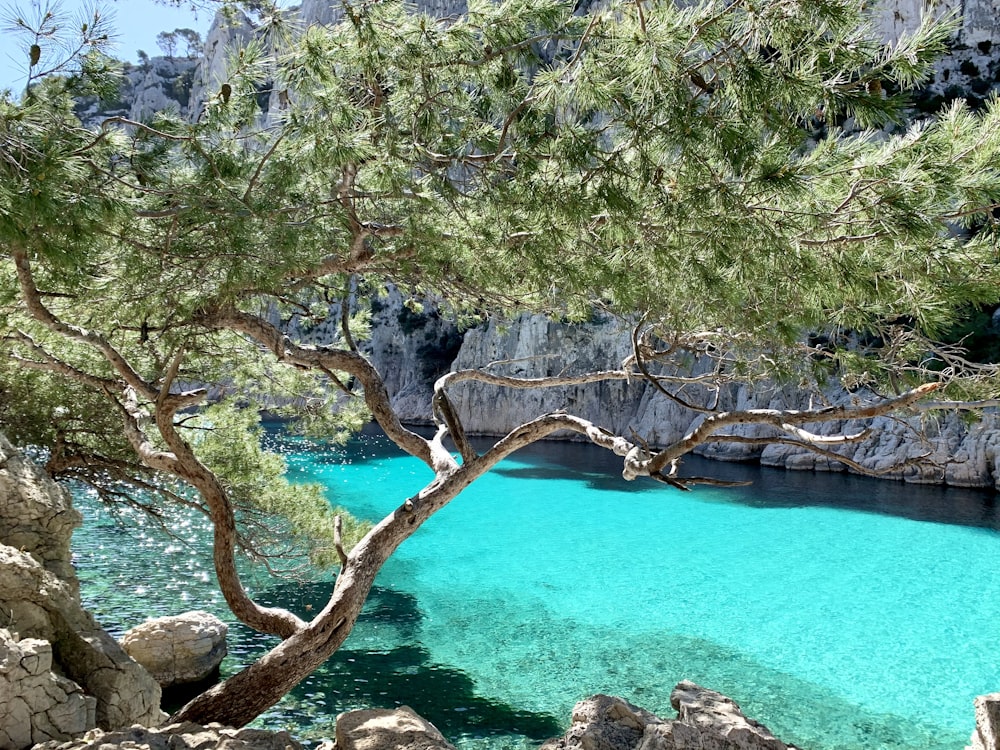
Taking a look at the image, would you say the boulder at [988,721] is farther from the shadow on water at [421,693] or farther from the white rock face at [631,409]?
the white rock face at [631,409]

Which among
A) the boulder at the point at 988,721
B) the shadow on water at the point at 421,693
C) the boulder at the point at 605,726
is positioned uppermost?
the boulder at the point at 605,726

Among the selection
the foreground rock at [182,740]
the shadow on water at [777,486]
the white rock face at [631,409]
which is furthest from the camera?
the white rock face at [631,409]

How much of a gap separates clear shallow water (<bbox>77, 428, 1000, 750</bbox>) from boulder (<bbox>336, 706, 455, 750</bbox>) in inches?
112

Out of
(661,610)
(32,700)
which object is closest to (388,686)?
(661,610)

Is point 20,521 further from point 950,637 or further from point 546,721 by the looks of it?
point 950,637

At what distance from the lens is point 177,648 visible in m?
6.31

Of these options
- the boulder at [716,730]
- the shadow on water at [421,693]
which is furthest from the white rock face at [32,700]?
the shadow on water at [421,693]

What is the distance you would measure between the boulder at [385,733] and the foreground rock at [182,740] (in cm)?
19

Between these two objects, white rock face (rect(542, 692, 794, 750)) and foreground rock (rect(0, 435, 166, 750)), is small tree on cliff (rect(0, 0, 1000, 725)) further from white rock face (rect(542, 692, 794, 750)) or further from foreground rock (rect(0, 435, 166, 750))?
white rock face (rect(542, 692, 794, 750))

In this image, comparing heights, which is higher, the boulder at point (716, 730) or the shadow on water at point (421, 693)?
the boulder at point (716, 730)

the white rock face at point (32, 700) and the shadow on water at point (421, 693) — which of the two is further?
the shadow on water at point (421, 693)

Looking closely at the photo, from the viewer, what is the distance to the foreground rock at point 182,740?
2.39 meters

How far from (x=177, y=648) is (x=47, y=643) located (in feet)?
13.3

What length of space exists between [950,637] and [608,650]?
3.91 meters
